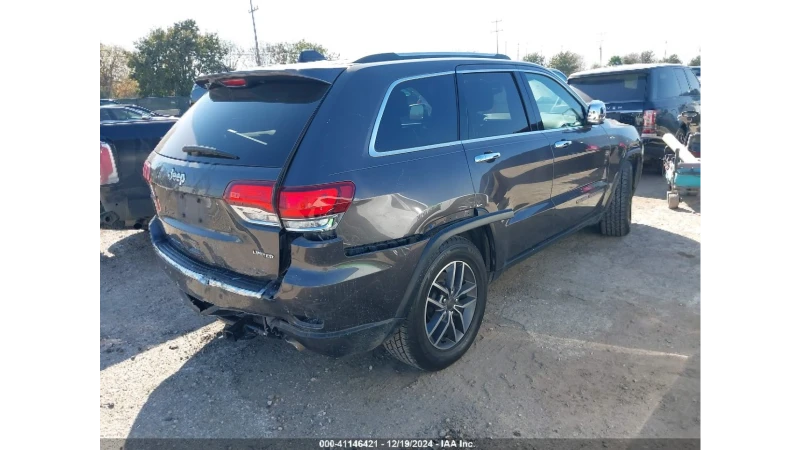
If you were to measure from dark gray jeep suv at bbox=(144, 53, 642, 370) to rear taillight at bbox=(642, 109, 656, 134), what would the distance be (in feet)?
18.2

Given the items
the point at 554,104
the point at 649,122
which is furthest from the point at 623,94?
the point at 554,104

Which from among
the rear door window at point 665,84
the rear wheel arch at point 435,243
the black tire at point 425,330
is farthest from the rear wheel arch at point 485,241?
the rear door window at point 665,84

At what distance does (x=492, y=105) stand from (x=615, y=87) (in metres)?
6.06

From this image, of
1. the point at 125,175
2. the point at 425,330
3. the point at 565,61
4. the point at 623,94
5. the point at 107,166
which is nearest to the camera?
the point at 425,330

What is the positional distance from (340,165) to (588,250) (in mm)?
3559

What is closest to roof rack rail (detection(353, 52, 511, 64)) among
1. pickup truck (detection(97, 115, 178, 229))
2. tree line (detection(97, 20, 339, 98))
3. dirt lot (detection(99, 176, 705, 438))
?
dirt lot (detection(99, 176, 705, 438))

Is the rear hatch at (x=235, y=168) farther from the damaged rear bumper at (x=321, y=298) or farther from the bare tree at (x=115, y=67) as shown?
the bare tree at (x=115, y=67)

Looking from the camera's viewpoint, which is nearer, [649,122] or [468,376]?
[468,376]

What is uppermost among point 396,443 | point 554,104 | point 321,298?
point 554,104

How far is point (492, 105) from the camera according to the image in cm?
365

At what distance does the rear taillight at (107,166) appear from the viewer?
476 centimetres

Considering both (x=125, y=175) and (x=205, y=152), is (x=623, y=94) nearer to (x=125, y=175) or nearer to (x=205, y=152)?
(x=125, y=175)

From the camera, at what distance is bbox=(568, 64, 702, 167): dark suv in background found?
838 centimetres
